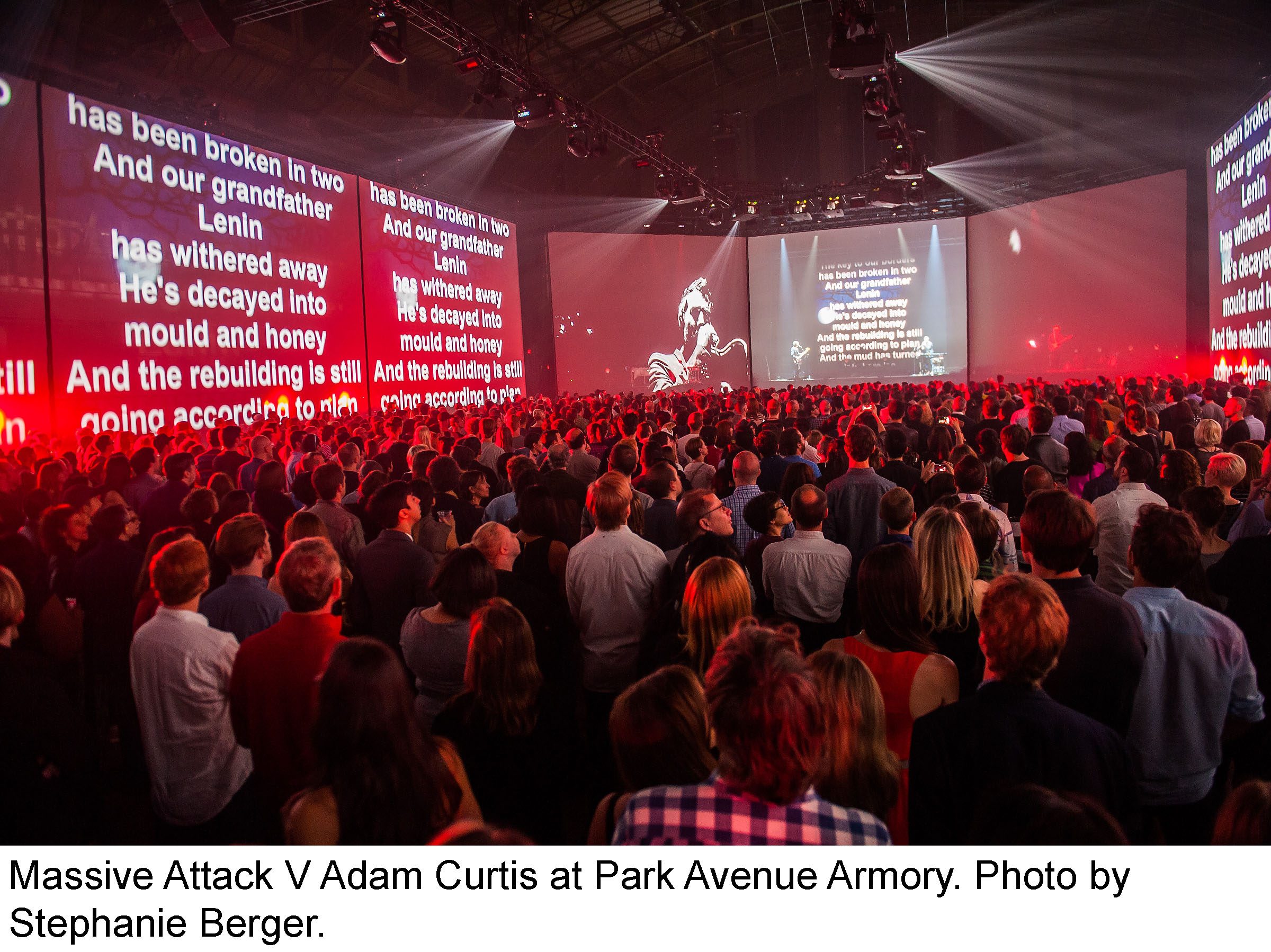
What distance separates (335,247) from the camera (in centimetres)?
1515

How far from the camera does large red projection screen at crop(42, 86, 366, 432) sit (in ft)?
35.2

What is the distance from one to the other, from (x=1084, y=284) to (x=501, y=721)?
764 inches

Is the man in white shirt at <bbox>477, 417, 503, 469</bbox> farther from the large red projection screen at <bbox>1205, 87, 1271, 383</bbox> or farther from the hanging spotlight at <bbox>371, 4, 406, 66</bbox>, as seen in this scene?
the large red projection screen at <bbox>1205, 87, 1271, 383</bbox>

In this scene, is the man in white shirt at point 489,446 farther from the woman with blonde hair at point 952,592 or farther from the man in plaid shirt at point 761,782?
the man in plaid shirt at point 761,782

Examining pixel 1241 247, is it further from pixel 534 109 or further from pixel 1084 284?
pixel 534 109

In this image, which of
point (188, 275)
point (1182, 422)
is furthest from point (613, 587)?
point (188, 275)

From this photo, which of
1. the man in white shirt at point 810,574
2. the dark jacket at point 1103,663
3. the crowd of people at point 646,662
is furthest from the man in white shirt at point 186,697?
the dark jacket at point 1103,663

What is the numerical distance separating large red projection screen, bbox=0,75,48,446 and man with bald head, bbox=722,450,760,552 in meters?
8.52

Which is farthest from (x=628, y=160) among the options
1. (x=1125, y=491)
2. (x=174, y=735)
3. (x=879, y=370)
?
(x=174, y=735)

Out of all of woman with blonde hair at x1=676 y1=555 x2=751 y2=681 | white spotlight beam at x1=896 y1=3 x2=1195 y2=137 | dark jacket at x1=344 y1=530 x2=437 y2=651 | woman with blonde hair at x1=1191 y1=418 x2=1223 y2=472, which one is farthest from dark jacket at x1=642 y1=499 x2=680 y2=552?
white spotlight beam at x1=896 y1=3 x2=1195 y2=137

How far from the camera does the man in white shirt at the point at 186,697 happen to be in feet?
8.77

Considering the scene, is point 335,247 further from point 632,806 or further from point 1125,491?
point 632,806

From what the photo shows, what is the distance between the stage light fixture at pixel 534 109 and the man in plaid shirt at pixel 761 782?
46.4 ft

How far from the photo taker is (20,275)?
33.2 ft
